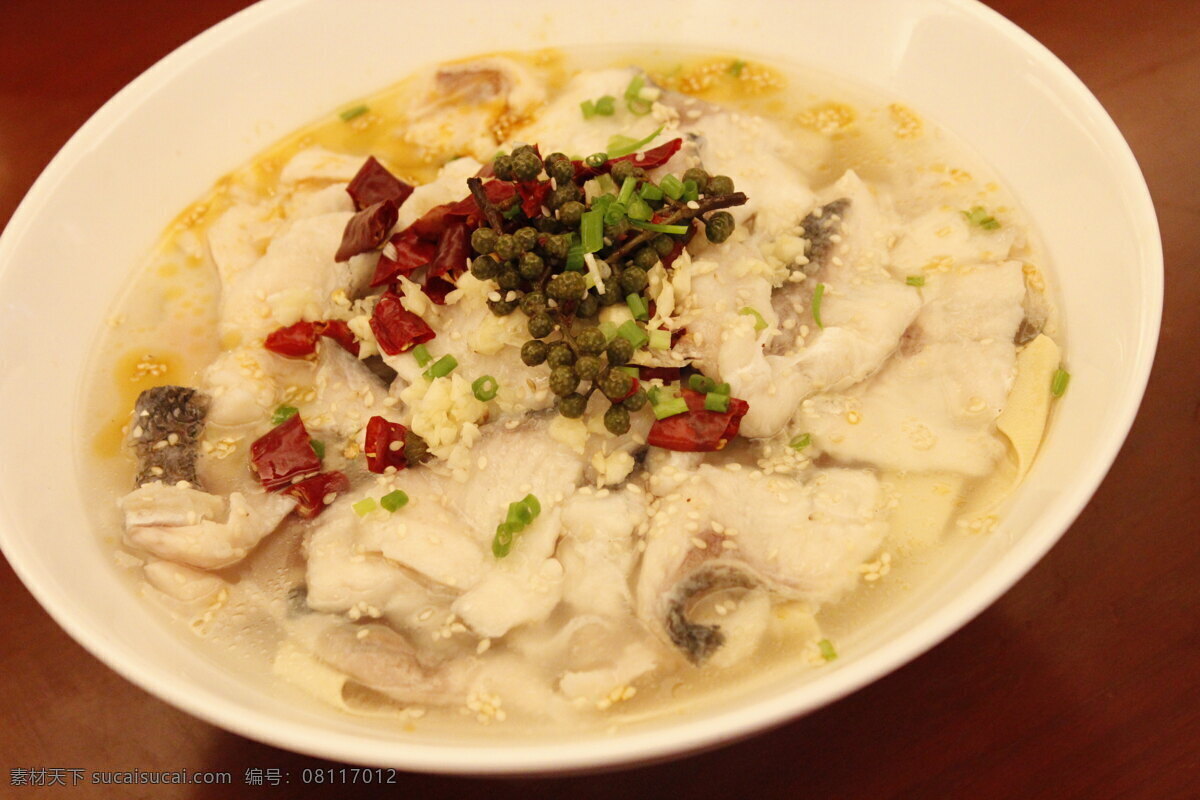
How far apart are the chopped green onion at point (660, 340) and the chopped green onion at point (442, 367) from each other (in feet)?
1.45

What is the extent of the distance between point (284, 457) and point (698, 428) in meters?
0.91

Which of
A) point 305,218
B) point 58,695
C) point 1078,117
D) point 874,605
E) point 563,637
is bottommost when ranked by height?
point 58,695

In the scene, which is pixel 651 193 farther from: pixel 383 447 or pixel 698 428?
pixel 383 447

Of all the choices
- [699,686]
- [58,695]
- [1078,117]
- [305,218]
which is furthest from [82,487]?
[1078,117]

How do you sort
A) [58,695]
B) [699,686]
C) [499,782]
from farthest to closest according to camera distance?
[58,695] → [499,782] → [699,686]

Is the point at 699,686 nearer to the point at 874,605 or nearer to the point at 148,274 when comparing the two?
the point at 874,605

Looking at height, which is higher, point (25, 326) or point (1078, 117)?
point (1078, 117)

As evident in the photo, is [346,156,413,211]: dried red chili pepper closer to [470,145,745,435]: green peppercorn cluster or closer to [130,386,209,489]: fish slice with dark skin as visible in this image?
[470,145,745,435]: green peppercorn cluster

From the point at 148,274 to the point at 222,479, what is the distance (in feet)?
2.50

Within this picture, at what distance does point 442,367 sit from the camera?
1.95m

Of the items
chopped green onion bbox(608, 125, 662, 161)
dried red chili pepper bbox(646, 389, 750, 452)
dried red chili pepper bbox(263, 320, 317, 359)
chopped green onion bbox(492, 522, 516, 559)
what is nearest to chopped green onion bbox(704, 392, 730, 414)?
dried red chili pepper bbox(646, 389, 750, 452)

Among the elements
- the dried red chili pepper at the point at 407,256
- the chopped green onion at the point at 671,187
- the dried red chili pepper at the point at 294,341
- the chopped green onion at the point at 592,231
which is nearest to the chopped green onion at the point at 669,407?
the chopped green onion at the point at 592,231

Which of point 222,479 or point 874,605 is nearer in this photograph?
point 874,605

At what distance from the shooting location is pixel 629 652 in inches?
67.6
